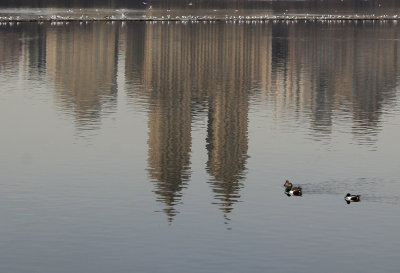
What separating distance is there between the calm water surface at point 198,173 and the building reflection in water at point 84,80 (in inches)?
20.5

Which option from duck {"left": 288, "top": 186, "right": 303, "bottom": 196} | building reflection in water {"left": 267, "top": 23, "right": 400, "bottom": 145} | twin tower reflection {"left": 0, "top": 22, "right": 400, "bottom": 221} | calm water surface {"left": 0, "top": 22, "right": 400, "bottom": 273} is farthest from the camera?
building reflection in water {"left": 267, "top": 23, "right": 400, "bottom": 145}

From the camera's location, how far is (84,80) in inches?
5910

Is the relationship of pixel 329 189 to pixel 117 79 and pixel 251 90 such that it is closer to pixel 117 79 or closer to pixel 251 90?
pixel 251 90

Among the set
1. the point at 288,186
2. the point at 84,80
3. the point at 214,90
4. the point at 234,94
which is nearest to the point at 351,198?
the point at 288,186

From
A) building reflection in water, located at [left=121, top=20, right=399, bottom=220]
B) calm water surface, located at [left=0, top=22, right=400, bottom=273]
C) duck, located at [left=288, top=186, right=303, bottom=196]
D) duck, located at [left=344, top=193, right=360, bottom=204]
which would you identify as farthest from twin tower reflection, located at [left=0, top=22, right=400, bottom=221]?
duck, located at [left=344, top=193, right=360, bottom=204]

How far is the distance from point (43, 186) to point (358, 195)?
1796cm

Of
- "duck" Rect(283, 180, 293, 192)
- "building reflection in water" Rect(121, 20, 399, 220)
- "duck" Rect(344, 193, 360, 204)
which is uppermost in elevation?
"building reflection in water" Rect(121, 20, 399, 220)

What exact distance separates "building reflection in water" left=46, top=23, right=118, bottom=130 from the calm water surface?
0.52 meters

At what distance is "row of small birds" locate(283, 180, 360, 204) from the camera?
65188mm

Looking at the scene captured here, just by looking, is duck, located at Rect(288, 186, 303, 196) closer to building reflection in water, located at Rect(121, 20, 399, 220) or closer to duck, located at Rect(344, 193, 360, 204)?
duck, located at Rect(344, 193, 360, 204)

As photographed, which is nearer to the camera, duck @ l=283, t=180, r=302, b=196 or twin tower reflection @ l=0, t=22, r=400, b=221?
duck @ l=283, t=180, r=302, b=196

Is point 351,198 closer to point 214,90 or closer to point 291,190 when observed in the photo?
point 291,190

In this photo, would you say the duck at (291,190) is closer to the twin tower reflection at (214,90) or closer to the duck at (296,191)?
the duck at (296,191)

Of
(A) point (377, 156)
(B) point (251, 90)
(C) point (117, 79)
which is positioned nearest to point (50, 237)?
(A) point (377, 156)
